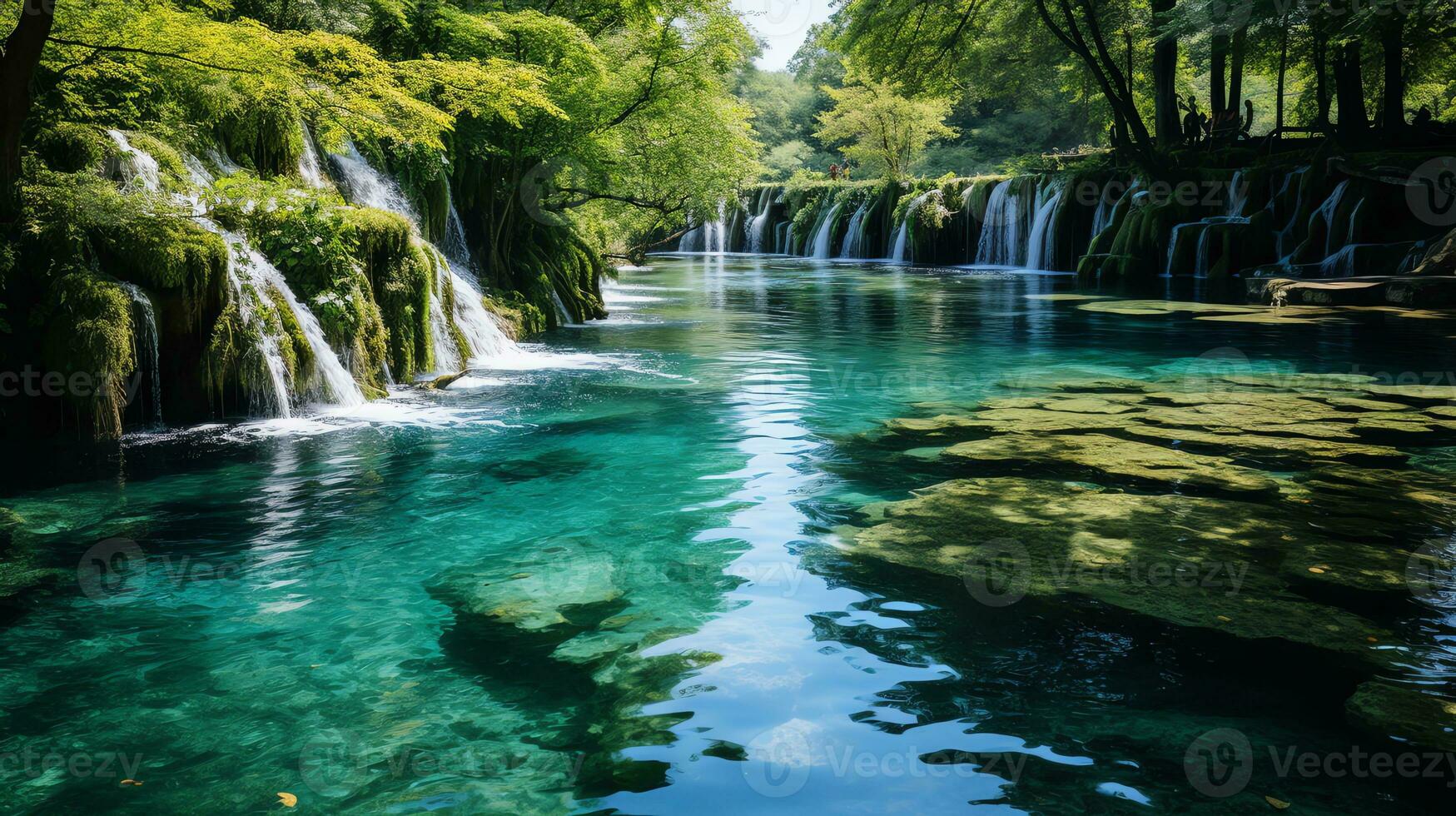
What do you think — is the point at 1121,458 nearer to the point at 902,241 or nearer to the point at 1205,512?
the point at 1205,512

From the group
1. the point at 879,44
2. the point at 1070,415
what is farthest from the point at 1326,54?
the point at 1070,415

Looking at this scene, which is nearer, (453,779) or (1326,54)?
(453,779)

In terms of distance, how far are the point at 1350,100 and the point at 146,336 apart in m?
27.9

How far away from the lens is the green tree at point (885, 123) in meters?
51.0

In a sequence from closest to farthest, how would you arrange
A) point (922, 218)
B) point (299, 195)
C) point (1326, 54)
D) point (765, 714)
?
point (765, 714), point (299, 195), point (1326, 54), point (922, 218)

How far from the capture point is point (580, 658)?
421 centimetres

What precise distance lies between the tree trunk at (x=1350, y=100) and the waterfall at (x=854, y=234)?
20916 millimetres

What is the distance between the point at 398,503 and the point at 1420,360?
1185cm

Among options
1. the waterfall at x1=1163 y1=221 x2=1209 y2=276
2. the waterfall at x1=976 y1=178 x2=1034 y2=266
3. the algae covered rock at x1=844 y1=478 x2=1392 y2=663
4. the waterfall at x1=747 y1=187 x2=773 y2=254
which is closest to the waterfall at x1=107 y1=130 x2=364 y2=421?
the algae covered rock at x1=844 y1=478 x2=1392 y2=663

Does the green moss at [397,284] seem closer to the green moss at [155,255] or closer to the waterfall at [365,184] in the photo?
the waterfall at [365,184]

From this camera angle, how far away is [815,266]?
130ft

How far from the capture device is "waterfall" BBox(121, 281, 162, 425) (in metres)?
8.34

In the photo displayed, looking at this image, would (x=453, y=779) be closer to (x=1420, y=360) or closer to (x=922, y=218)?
(x=1420, y=360)

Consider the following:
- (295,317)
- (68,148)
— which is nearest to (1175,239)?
(295,317)
